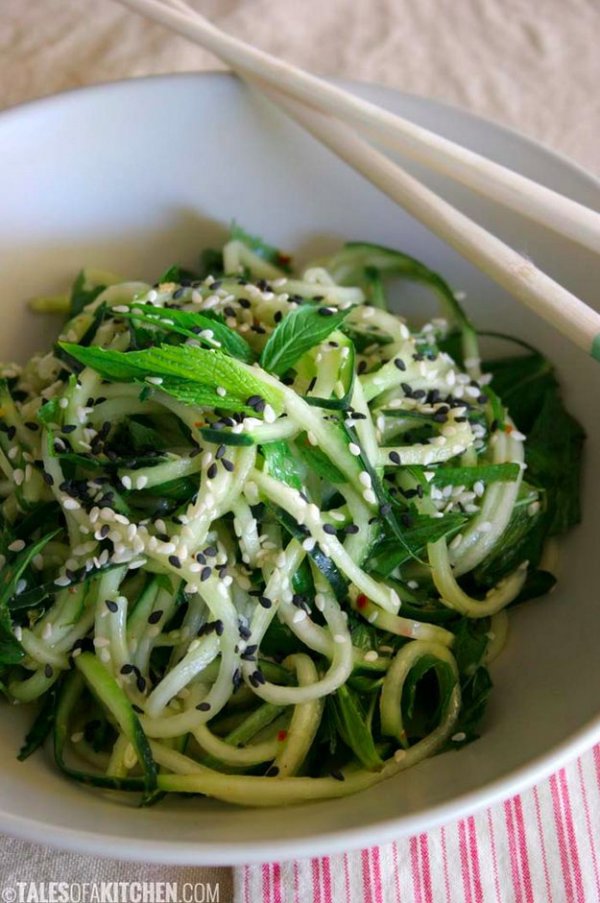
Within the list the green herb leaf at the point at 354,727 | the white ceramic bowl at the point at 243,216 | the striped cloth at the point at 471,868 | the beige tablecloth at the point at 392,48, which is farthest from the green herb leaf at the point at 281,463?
the beige tablecloth at the point at 392,48

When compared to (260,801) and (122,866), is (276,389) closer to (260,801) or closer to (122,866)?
(260,801)

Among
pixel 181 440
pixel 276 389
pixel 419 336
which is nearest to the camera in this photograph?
pixel 276 389

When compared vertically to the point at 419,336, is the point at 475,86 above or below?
above

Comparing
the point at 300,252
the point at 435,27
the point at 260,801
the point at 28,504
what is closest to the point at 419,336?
the point at 300,252

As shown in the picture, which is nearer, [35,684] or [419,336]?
[35,684]

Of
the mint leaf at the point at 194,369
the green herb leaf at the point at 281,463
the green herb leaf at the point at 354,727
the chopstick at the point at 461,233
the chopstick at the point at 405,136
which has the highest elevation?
the chopstick at the point at 405,136

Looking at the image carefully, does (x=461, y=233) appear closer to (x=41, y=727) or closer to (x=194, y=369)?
(x=194, y=369)

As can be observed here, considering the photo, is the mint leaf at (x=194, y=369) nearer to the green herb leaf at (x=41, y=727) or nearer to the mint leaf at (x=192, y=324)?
the mint leaf at (x=192, y=324)
